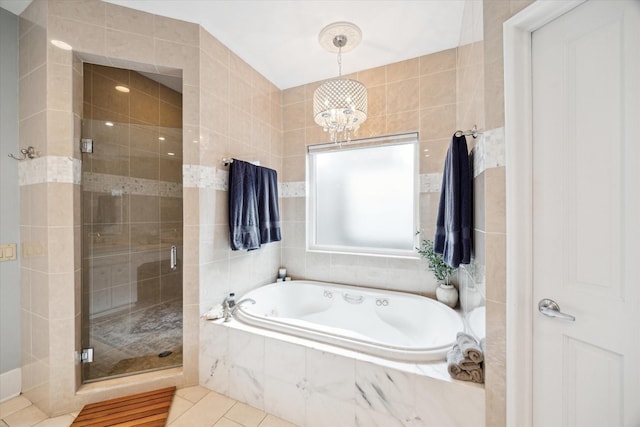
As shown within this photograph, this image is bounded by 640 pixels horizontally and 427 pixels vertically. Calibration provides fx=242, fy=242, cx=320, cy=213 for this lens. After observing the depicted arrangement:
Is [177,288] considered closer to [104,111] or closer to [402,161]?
[104,111]

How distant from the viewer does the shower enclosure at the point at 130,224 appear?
173 cm

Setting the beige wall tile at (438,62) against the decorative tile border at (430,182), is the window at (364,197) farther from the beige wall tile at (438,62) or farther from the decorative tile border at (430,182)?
the beige wall tile at (438,62)

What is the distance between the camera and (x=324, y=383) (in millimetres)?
1390

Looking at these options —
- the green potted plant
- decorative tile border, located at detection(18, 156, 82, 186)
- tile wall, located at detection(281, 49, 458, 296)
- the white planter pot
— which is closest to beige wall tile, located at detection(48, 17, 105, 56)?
decorative tile border, located at detection(18, 156, 82, 186)

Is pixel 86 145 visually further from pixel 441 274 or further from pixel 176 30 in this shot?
pixel 441 274

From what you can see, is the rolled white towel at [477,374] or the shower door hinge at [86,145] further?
the shower door hinge at [86,145]

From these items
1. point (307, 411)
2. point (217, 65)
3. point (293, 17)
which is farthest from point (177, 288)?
point (293, 17)

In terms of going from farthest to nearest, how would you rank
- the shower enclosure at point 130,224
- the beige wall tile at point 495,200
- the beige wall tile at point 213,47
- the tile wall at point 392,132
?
the tile wall at point 392,132
the beige wall tile at point 213,47
the shower enclosure at point 130,224
the beige wall tile at point 495,200

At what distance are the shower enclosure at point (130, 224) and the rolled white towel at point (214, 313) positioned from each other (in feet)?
0.73

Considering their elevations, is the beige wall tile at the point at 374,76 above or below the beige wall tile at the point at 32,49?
above

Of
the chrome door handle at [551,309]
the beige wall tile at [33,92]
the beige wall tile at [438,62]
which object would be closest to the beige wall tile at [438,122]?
the beige wall tile at [438,62]

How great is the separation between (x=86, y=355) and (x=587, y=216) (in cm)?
288

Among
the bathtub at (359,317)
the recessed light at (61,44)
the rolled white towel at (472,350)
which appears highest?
the recessed light at (61,44)

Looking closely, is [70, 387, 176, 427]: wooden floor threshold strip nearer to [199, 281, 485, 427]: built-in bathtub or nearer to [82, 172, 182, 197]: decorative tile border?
[199, 281, 485, 427]: built-in bathtub
